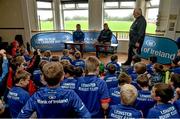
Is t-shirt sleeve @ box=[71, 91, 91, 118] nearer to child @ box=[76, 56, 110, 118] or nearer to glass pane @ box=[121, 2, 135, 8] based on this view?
child @ box=[76, 56, 110, 118]

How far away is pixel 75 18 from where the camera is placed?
963cm

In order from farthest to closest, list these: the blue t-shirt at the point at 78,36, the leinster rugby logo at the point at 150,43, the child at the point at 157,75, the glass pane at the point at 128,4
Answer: the glass pane at the point at 128,4
the blue t-shirt at the point at 78,36
the leinster rugby logo at the point at 150,43
the child at the point at 157,75

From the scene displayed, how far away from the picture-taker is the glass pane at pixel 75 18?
30.8 ft

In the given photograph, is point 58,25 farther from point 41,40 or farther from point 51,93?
point 51,93

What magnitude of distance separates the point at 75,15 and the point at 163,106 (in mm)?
8371

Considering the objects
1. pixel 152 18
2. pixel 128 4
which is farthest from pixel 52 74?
pixel 128 4

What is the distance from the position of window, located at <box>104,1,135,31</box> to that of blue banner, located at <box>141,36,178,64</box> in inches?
70.8

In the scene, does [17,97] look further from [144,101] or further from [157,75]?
[157,75]

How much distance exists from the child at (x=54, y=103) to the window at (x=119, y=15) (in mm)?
7835

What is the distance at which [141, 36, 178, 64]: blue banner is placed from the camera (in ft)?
20.9

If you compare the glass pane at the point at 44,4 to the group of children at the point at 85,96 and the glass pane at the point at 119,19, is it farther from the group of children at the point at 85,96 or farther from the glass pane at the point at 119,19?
the group of children at the point at 85,96

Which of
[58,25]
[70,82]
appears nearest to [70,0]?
[58,25]

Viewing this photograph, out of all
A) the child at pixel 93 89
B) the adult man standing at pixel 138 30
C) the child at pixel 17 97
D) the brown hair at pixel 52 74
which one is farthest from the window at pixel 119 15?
the brown hair at pixel 52 74

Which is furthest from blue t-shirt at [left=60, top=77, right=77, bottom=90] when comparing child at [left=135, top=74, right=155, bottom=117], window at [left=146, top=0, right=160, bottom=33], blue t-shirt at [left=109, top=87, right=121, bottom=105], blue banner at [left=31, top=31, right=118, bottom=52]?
window at [left=146, top=0, right=160, bottom=33]
